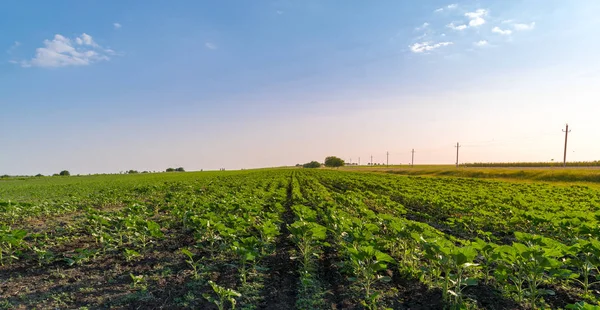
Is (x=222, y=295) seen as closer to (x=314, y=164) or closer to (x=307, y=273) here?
(x=307, y=273)

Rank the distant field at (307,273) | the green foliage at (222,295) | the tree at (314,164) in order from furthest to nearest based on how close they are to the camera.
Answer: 1. the tree at (314,164)
2. the distant field at (307,273)
3. the green foliage at (222,295)

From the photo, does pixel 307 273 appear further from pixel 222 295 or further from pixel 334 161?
pixel 334 161

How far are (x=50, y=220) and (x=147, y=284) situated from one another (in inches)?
385

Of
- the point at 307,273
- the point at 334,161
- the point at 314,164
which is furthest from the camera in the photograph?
the point at 314,164

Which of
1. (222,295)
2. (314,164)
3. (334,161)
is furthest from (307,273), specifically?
(314,164)

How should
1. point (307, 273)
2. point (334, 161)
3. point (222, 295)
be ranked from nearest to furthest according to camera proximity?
point (222, 295)
point (307, 273)
point (334, 161)

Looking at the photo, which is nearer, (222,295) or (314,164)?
(222,295)

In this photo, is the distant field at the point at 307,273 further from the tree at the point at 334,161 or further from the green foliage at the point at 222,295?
the tree at the point at 334,161

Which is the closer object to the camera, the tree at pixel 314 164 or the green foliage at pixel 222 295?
the green foliage at pixel 222 295

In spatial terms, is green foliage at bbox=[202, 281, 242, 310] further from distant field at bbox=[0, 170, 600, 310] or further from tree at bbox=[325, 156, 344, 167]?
tree at bbox=[325, 156, 344, 167]

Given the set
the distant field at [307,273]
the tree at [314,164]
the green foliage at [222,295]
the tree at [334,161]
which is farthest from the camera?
the tree at [314,164]

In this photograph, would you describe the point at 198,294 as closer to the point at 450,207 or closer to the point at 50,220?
the point at 50,220

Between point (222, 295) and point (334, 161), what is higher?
point (334, 161)

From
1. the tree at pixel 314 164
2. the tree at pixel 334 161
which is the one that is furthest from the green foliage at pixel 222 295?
the tree at pixel 314 164
